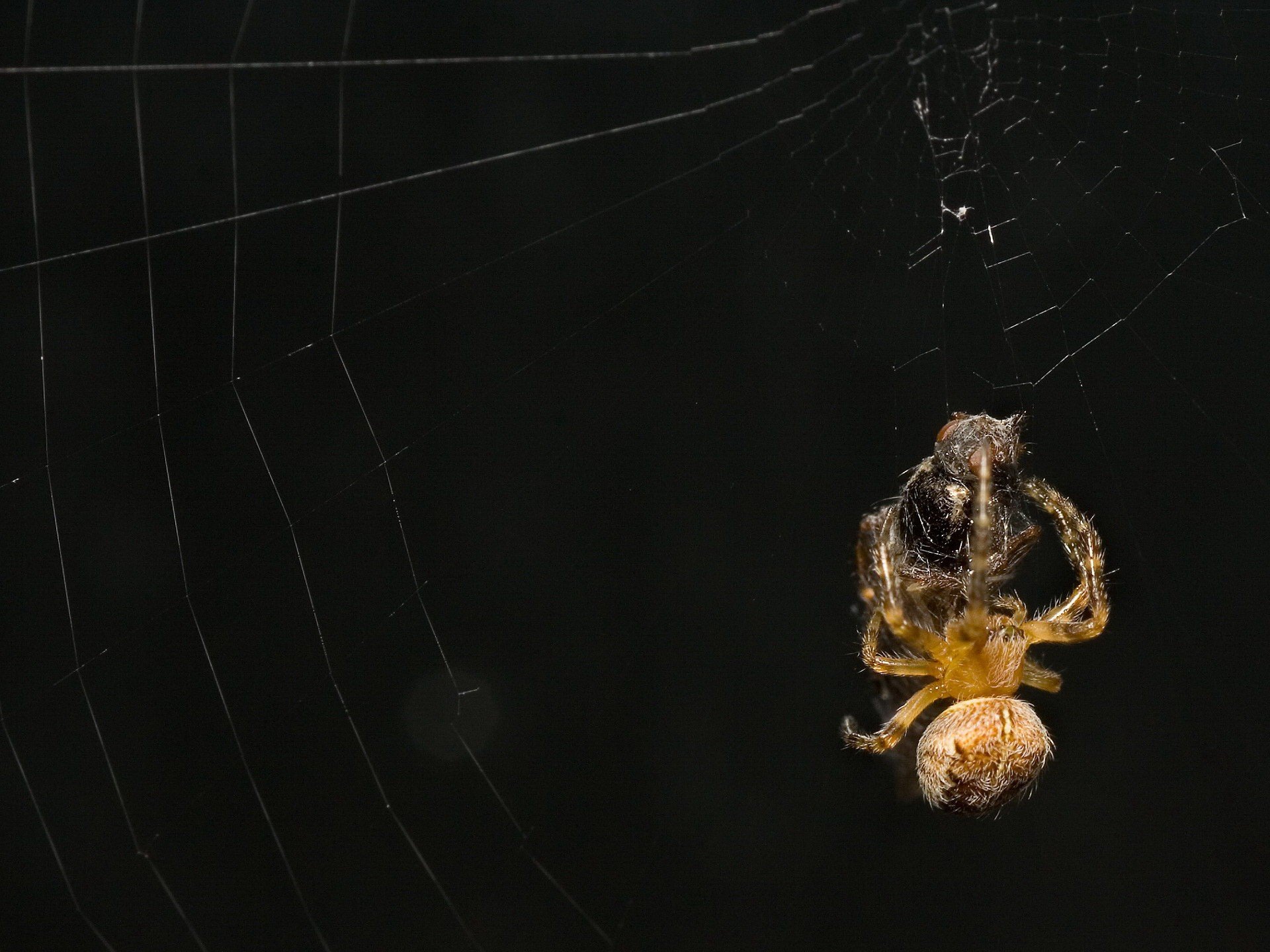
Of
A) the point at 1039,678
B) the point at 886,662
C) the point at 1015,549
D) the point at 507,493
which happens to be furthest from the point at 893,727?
the point at 507,493

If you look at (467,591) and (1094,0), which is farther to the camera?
(467,591)

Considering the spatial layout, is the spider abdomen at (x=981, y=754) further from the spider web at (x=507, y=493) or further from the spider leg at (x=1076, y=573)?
the spider web at (x=507, y=493)

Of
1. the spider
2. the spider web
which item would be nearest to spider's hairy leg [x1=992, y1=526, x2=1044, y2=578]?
the spider

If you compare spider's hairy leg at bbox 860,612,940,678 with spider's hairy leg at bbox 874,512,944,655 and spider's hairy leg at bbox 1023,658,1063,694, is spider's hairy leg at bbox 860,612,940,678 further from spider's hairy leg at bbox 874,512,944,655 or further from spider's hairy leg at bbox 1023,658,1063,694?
spider's hairy leg at bbox 1023,658,1063,694

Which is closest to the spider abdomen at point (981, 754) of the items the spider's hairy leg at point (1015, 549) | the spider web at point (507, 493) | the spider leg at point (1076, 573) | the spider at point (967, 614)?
the spider at point (967, 614)

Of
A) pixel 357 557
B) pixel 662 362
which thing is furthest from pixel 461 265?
pixel 357 557

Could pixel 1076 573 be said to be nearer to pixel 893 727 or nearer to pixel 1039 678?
pixel 1039 678

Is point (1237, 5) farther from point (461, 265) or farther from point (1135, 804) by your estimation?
point (1135, 804)
